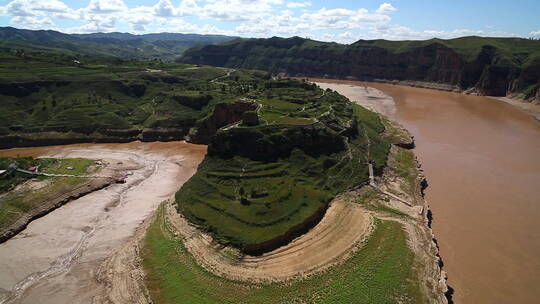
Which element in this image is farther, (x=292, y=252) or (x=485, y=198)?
(x=485, y=198)

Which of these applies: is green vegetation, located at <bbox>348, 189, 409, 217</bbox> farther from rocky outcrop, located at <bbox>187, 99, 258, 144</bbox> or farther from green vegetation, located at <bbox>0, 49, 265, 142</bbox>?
green vegetation, located at <bbox>0, 49, 265, 142</bbox>

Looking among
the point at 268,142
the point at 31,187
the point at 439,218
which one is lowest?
the point at 31,187

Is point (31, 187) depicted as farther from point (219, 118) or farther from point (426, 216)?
point (426, 216)

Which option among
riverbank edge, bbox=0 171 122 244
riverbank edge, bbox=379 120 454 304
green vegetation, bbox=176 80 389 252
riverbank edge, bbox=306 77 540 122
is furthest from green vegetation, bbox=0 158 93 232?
riverbank edge, bbox=306 77 540 122

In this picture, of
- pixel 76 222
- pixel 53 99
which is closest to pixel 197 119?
pixel 53 99

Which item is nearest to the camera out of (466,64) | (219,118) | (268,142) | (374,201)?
(374,201)

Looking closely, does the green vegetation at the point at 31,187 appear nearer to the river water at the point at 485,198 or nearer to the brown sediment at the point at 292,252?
the brown sediment at the point at 292,252

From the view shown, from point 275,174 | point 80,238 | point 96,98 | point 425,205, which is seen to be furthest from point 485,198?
point 96,98
